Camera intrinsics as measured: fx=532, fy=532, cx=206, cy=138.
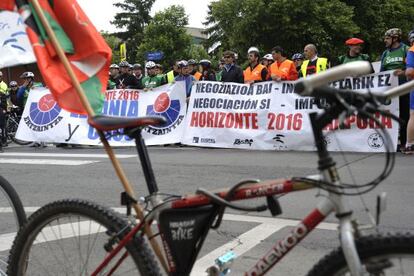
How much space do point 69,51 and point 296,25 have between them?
108ft

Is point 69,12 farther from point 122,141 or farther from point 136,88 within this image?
point 136,88

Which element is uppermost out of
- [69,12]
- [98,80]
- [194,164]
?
[69,12]

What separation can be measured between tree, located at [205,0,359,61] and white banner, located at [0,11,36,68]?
32149 mm

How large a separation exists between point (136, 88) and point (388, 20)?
3292 cm

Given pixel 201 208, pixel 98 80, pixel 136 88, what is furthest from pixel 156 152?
pixel 201 208

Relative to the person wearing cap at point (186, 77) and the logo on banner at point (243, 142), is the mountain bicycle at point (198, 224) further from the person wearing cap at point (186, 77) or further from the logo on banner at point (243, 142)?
the person wearing cap at point (186, 77)

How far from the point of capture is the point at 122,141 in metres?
11.3

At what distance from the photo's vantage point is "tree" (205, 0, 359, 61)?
3419 centimetres

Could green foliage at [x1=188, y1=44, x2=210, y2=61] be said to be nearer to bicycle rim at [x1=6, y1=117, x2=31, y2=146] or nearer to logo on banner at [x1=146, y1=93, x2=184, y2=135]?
bicycle rim at [x1=6, y1=117, x2=31, y2=146]

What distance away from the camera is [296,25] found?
1348 inches

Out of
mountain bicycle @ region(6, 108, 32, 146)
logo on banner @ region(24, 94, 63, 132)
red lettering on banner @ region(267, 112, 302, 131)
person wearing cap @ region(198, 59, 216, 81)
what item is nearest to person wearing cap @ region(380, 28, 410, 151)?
red lettering on banner @ region(267, 112, 302, 131)

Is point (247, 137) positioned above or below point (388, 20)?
below

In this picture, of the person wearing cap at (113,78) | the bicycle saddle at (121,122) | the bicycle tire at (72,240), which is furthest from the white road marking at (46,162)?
the bicycle saddle at (121,122)

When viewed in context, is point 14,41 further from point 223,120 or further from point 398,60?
point 223,120
